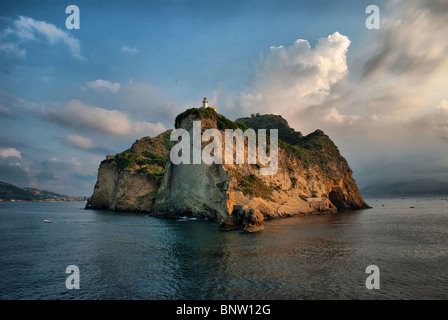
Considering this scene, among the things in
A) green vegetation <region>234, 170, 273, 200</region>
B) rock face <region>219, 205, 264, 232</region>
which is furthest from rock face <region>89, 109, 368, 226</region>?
green vegetation <region>234, 170, 273, 200</region>

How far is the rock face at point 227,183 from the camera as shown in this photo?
168ft

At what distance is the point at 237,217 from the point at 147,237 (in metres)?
13.6

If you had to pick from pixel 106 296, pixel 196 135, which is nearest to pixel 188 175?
pixel 196 135
